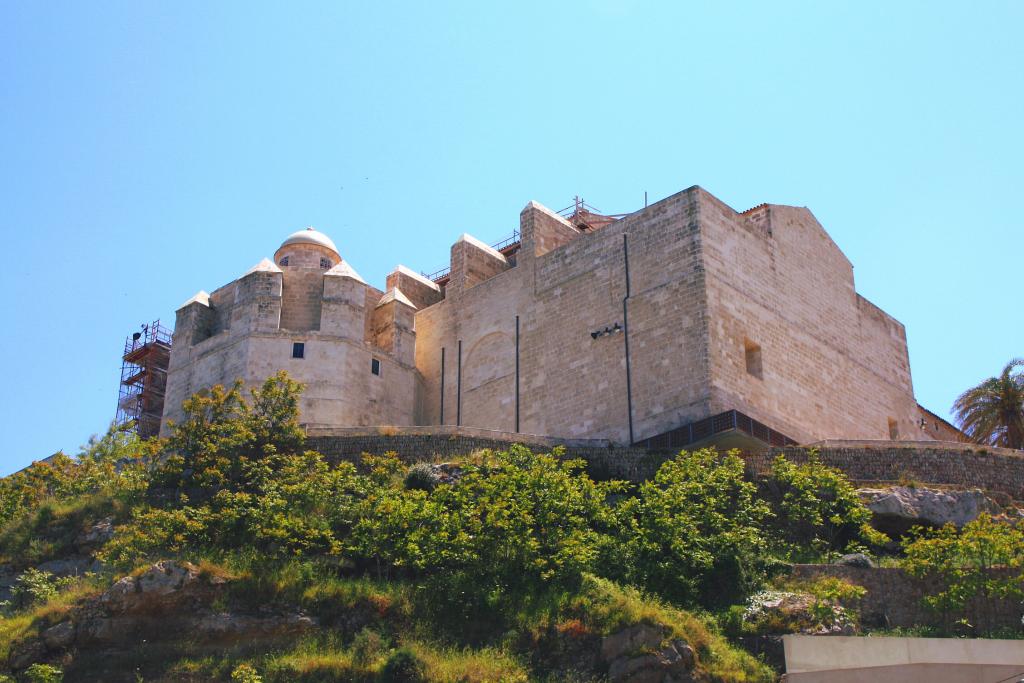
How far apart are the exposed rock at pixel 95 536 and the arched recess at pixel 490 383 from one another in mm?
11874

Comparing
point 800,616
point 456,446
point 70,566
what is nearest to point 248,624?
point 70,566

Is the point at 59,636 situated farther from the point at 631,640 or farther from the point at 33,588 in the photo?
the point at 631,640

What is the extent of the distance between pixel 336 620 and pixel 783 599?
8110 millimetres

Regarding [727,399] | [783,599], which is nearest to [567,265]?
[727,399]

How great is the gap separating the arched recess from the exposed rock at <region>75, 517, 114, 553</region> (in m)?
11.9

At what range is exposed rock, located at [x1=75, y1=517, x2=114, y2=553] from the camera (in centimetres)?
2823

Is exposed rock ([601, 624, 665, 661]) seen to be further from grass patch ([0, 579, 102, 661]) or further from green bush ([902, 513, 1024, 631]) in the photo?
grass patch ([0, 579, 102, 661])

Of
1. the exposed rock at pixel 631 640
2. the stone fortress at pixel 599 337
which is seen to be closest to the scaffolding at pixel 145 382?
the stone fortress at pixel 599 337

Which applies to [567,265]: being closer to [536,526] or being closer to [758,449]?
[758,449]

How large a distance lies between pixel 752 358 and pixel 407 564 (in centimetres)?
1256

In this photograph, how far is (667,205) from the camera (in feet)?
116

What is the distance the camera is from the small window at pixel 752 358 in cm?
3447

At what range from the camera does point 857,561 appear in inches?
1010

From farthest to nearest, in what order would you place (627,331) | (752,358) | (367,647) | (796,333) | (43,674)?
(796,333) < (627,331) < (752,358) < (367,647) < (43,674)
